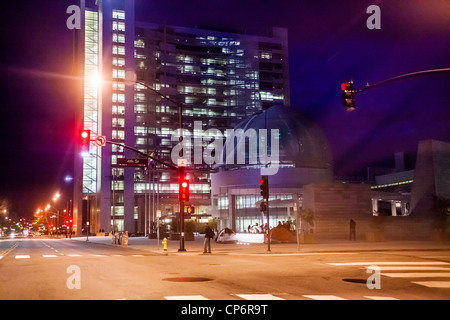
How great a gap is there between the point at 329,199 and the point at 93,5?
10033cm

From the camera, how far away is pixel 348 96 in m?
16.8

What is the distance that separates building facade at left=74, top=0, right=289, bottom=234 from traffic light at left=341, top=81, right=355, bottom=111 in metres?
88.2

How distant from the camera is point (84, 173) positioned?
388 feet

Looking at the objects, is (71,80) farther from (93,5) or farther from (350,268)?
(350,268)

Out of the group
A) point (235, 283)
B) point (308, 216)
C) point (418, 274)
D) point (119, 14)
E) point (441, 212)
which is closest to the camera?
point (235, 283)

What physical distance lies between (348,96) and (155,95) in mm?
113099

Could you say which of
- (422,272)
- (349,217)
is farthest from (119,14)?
(422,272)

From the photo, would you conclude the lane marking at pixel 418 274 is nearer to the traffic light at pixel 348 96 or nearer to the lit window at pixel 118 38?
the traffic light at pixel 348 96

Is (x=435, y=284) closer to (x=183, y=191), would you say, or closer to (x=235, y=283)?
(x=235, y=283)

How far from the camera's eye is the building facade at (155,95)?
114625 mm

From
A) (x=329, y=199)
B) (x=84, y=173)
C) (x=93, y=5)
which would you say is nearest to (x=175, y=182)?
(x=84, y=173)

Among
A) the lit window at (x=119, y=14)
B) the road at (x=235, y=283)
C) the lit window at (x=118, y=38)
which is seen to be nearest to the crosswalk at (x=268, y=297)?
the road at (x=235, y=283)

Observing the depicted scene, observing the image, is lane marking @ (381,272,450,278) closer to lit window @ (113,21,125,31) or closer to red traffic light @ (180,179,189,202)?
red traffic light @ (180,179,189,202)

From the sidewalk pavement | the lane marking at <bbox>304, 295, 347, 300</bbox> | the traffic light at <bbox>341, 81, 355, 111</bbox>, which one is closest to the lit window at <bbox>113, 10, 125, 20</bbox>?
the sidewalk pavement
